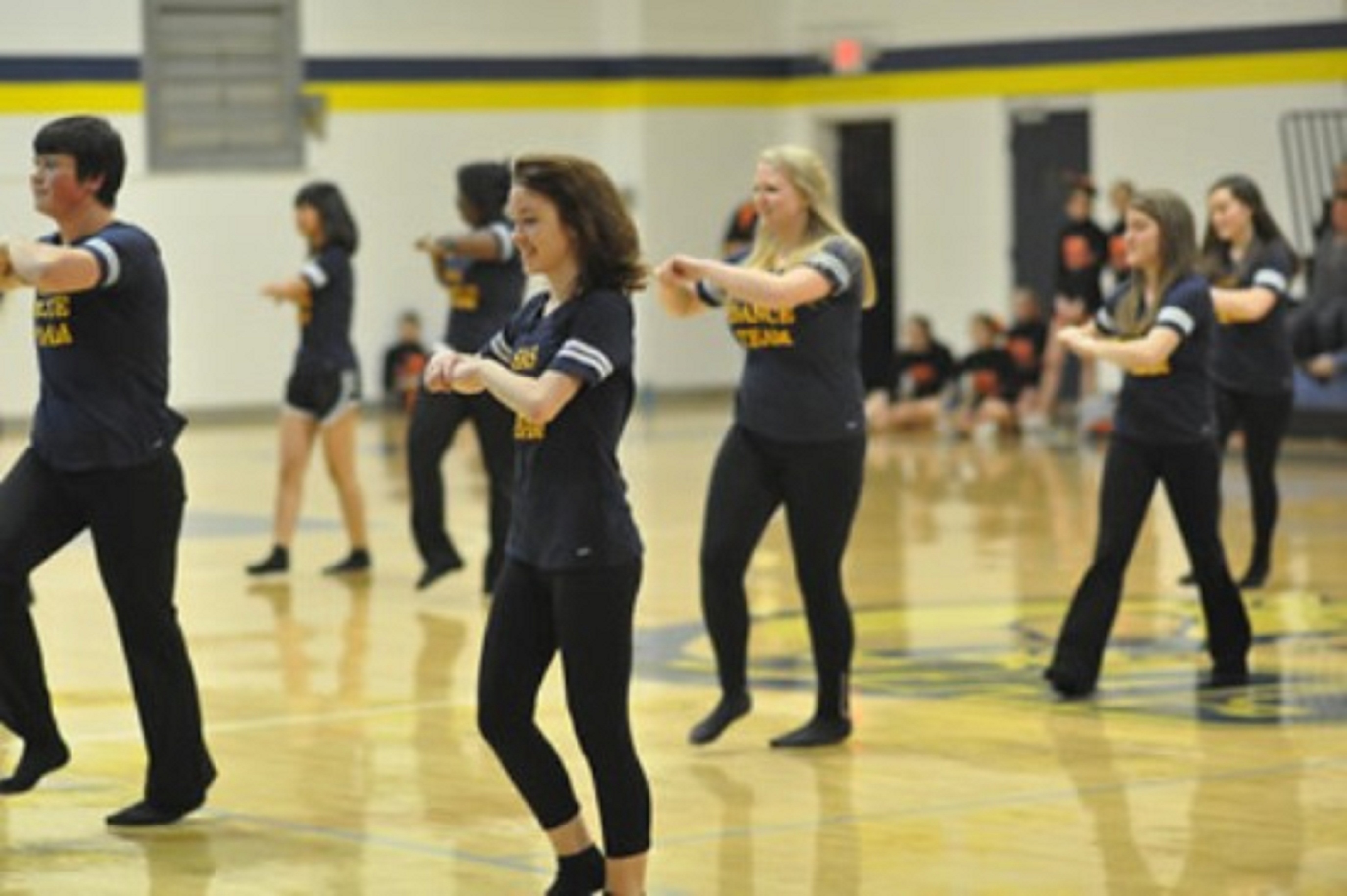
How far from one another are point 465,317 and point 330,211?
Result: 1.18 m

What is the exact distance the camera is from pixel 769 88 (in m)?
31.3

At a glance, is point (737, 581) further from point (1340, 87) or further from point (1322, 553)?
point (1340, 87)

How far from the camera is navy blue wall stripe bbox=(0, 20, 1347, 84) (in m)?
27.0

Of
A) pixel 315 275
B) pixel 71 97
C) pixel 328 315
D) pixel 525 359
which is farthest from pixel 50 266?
pixel 71 97

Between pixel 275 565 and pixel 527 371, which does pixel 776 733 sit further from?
pixel 275 565

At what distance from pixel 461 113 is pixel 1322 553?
1499 centimetres

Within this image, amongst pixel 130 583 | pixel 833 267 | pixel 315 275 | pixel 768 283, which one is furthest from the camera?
pixel 315 275

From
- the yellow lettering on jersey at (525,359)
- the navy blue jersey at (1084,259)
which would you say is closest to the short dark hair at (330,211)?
the yellow lettering on jersey at (525,359)

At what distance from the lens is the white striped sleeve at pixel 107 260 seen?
8.68 m

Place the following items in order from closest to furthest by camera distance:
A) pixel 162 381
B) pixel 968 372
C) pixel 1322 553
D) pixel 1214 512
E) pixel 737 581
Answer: pixel 162 381 < pixel 737 581 < pixel 1214 512 < pixel 1322 553 < pixel 968 372

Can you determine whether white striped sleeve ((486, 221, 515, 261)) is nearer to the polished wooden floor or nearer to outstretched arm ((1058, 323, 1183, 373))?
the polished wooden floor

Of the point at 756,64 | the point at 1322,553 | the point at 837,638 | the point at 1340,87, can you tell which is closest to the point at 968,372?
the point at 1340,87

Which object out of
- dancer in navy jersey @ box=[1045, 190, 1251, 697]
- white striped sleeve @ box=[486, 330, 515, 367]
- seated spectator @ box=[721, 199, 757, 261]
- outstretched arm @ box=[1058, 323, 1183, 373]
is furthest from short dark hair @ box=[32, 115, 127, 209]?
seated spectator @ box=[721, 199, 757, 261]

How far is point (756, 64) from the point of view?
31188mm
